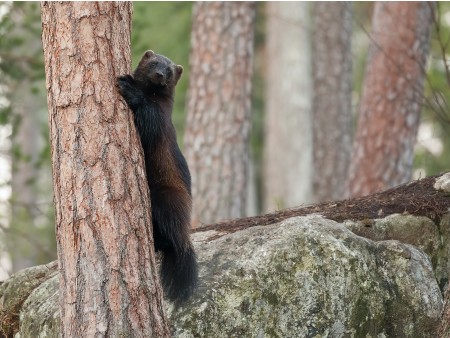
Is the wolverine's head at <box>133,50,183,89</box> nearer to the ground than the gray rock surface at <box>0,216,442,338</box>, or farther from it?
farther from it

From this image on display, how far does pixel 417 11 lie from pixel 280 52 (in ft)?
29.5

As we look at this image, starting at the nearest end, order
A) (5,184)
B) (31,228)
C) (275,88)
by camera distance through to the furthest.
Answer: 1. (5,184)
2. (31,228)
3. (275,88)

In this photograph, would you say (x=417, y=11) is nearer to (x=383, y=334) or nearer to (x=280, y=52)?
(x=383, y=334)

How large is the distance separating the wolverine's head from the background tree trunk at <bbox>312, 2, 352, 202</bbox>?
9.03m

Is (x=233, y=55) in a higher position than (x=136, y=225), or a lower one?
higher

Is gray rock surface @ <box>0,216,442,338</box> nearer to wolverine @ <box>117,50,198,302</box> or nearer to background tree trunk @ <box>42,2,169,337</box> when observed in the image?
wolverine @ <box>117,50,198,302</box>

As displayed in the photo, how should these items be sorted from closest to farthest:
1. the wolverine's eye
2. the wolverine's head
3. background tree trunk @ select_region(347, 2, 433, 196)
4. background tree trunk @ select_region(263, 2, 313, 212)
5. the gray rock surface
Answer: the gray rock surface → the wolverine's head → the wolverine's eye → background tree trunk @ select_region(347, 2, 433, 196) → background tree trunk @ select_region(263, 2, 313, 212)

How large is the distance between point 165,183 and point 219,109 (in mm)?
4735

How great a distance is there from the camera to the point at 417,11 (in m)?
10.7

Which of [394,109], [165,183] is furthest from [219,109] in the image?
[165,183]

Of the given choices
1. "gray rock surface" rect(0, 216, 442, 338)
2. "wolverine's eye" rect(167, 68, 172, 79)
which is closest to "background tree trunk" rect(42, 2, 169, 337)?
"gray rock surface" rect(0, 216, 442, 338)

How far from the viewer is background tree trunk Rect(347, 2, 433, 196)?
10.7 metres

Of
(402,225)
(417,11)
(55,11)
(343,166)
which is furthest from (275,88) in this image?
(55,11)

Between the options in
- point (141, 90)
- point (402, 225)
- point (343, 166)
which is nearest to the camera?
point (141, 90)
